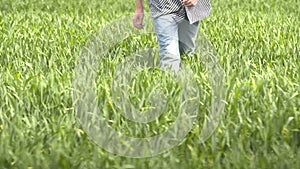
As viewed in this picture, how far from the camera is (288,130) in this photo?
336 cm

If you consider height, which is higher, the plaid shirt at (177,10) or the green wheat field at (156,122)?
the plaid shirt at (177,10)

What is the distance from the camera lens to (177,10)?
15.7 feet

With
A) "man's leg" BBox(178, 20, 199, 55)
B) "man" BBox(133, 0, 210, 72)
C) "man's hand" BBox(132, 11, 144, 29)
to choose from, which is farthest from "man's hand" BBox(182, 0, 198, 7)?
"man's hand" BBox(132, 11, 144, 29)

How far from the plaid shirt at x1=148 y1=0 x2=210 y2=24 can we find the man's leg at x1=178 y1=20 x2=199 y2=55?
0.15 m

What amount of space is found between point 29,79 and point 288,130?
168cm

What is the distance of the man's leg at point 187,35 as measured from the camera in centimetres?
505

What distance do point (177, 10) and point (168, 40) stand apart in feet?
0.79

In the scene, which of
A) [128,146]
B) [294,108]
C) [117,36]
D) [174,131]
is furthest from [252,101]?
[117,36]

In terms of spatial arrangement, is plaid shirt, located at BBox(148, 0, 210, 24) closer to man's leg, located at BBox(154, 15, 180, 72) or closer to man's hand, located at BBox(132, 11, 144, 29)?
man's leg, located at BBox(154, 15, 180, 72)

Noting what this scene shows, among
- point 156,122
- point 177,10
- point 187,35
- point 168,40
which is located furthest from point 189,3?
point 156,122

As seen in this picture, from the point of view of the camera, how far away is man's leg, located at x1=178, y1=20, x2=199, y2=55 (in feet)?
16.6

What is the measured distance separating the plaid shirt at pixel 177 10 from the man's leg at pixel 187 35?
0.15m

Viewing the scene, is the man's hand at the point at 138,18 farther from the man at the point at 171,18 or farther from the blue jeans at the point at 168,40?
the blue jeans at the point at 168,40

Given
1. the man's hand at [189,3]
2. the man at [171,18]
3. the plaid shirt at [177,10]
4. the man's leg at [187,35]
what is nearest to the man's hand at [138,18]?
the man at [171,18]
